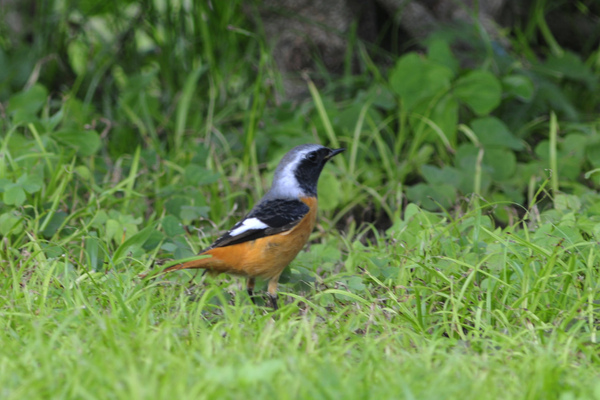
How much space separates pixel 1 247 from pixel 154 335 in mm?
1605

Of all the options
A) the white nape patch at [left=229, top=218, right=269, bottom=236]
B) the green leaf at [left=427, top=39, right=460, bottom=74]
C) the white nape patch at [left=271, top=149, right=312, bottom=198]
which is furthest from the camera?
the green leaf at [left=427, top=39, right=460, bottom=74]

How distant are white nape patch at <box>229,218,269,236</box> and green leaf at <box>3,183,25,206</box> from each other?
1246 millimetres

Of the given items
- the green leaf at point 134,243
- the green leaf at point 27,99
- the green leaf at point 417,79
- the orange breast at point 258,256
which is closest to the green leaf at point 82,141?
the green leaf at point 27,99

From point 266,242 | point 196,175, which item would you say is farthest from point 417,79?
point 266,242

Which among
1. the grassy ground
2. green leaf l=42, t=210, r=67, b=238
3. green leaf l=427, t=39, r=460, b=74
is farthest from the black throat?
green leaf l=427, t=39, r=460, b=74

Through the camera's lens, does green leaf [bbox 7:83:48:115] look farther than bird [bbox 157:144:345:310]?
Yes

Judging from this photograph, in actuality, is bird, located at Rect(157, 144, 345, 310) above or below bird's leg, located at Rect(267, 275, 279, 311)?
above

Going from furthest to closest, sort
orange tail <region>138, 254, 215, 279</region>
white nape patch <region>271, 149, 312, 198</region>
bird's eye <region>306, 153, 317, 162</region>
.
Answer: bird's eye <region>306, 153, 317, 162</region>, white nape patch <region>271, 149, 312, 198</region>, orange tail <region>138, 254, 215, 279</region>

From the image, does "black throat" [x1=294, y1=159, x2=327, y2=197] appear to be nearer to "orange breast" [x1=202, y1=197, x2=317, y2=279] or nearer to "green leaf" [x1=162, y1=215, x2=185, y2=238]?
"orange breast" [x1=202, y1=197, x2=317, y2=279]

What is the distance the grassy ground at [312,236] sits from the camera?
2443 millimetres

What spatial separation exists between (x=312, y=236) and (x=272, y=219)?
37.8 inches

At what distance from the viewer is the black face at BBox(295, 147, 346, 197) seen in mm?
4160

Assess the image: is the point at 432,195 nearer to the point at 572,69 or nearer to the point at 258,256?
the point at 258,256

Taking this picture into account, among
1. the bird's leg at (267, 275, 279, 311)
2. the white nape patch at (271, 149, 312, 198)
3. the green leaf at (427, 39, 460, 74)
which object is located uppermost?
the green leaf at (427, 39, 460, 74)
